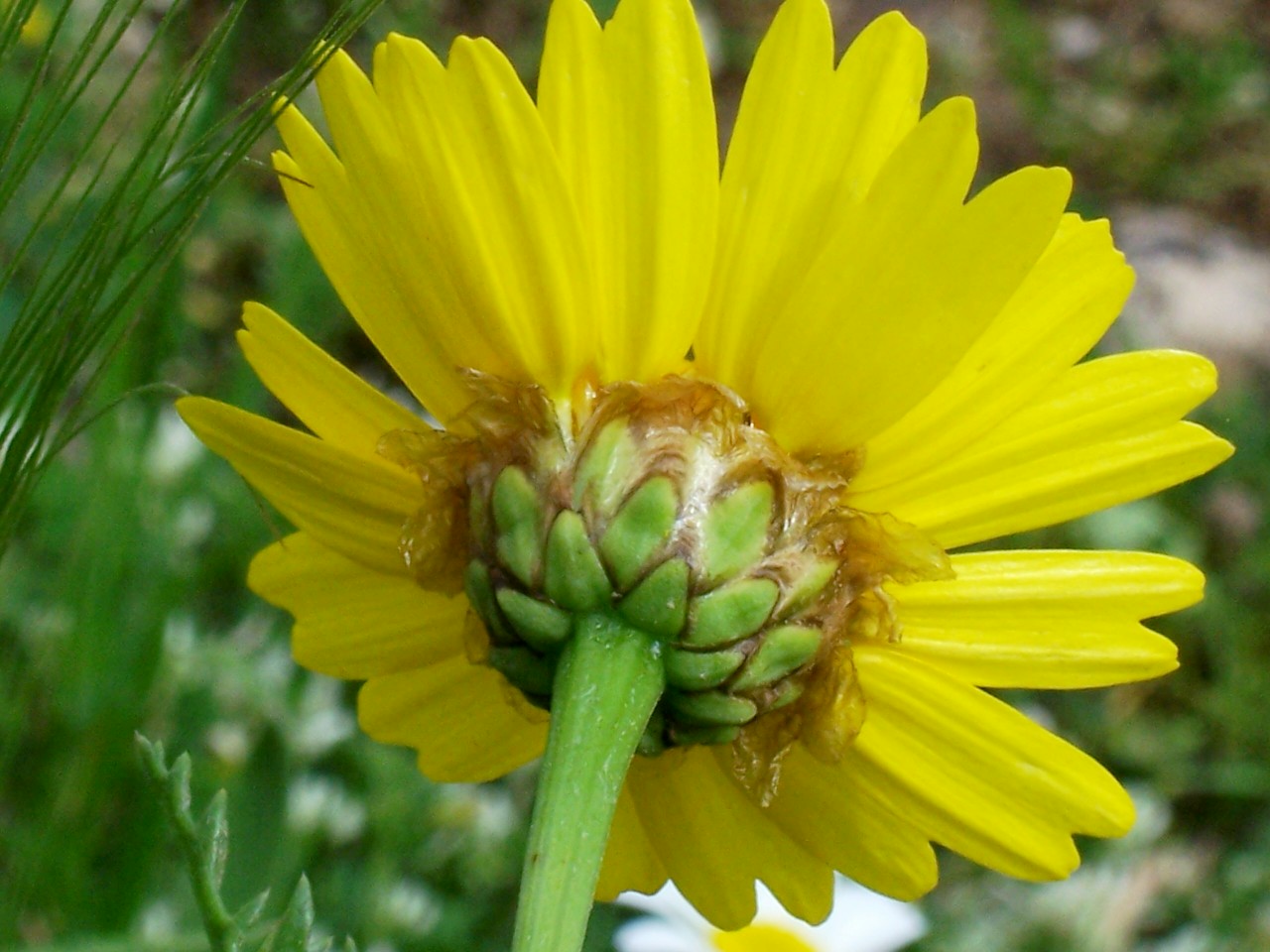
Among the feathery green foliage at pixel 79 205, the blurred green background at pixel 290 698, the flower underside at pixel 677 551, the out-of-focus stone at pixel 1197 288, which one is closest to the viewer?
the feathery green foliage at pixel 79 205

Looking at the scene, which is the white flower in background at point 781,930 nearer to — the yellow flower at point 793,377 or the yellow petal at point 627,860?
the yellow petal at point 627,860

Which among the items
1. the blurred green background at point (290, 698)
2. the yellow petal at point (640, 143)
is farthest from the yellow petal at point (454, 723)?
the blurred green background at point (290, 698)

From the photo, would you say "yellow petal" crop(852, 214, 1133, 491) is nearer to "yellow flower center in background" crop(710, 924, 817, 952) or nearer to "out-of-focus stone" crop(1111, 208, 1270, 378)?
"yellow flower center in background" crop(710, 924, 817, 952)

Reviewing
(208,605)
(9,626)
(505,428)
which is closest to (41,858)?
(9,626)

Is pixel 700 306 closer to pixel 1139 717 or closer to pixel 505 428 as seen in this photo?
pixel 505 428

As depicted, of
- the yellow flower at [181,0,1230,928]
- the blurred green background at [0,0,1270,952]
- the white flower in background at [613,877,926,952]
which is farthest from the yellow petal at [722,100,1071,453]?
the white flower in background at [613,877,926,952]

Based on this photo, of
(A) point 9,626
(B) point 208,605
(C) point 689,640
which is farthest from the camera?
(B) point 208,605

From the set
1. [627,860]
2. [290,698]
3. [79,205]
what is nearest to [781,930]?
[290,698]

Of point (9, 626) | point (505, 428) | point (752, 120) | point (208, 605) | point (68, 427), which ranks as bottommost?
point (68, 427)

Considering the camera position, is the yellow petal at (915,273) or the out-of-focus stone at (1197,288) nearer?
the yellow petal at (915,273)
